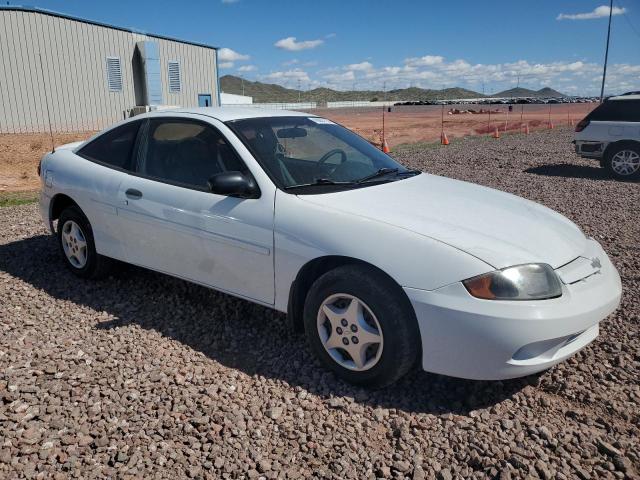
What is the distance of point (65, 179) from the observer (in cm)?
488

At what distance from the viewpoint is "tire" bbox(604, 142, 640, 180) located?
11.0 metres

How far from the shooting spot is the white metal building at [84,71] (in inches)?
854

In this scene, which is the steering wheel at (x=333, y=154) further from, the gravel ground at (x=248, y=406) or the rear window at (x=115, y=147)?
the rear window at (x=115, y=147)

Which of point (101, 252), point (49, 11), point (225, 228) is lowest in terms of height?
point (101, 252)

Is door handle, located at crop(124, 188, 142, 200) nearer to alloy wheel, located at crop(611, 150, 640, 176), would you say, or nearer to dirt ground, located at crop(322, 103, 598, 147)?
alloy wheel, located at crop(611, 150, 640, 176)

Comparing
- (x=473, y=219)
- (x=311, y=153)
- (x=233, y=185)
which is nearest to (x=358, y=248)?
(x=473, y=219)

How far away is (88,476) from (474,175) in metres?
9.99

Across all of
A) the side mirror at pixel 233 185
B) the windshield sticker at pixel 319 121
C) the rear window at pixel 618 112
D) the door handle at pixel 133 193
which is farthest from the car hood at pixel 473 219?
the rear window at pixel 618 112

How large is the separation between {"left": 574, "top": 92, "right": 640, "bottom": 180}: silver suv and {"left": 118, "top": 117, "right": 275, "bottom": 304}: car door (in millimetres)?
9844

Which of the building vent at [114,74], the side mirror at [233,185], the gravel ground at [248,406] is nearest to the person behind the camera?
the gravel ground at [248,406]

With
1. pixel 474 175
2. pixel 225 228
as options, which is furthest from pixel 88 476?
pixel 474 175

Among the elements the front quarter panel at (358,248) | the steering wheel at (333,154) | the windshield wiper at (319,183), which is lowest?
the front quarter panel at (358,248)

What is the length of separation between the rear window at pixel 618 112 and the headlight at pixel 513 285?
995 cm

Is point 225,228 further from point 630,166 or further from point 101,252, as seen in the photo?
point 630,166
